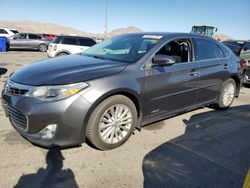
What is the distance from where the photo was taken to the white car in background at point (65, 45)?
1264cm

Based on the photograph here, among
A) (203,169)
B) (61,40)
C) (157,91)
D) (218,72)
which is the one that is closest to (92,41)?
(61,40)

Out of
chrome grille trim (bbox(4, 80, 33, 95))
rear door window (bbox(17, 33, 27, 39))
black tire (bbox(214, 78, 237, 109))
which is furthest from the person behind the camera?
rear door window (bbox(17, 33, 27, 39))

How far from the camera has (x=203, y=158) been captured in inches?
139

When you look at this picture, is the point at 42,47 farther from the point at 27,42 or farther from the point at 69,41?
the point at 69,41

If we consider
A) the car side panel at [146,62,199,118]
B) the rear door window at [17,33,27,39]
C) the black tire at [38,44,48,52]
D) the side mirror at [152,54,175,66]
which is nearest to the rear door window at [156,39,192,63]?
the car side panel at [146,62,199,118]

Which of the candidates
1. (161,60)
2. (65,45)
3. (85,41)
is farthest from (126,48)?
(85,41)

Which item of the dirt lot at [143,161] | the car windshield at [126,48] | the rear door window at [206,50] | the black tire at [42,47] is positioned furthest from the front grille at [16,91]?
the black tire at [42,47]

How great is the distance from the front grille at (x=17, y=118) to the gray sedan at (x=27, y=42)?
756 inches

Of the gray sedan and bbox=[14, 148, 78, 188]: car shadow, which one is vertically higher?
the gray sedan

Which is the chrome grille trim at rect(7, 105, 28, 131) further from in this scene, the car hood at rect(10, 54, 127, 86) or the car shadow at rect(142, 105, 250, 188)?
the car shadow at rect(142, 105, 250, 188)

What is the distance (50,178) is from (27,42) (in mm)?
21034

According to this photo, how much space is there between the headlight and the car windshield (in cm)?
111

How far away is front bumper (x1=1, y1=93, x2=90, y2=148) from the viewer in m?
3.05

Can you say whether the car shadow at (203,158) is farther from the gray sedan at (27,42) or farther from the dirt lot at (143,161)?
the gray sedan at (27,42)
